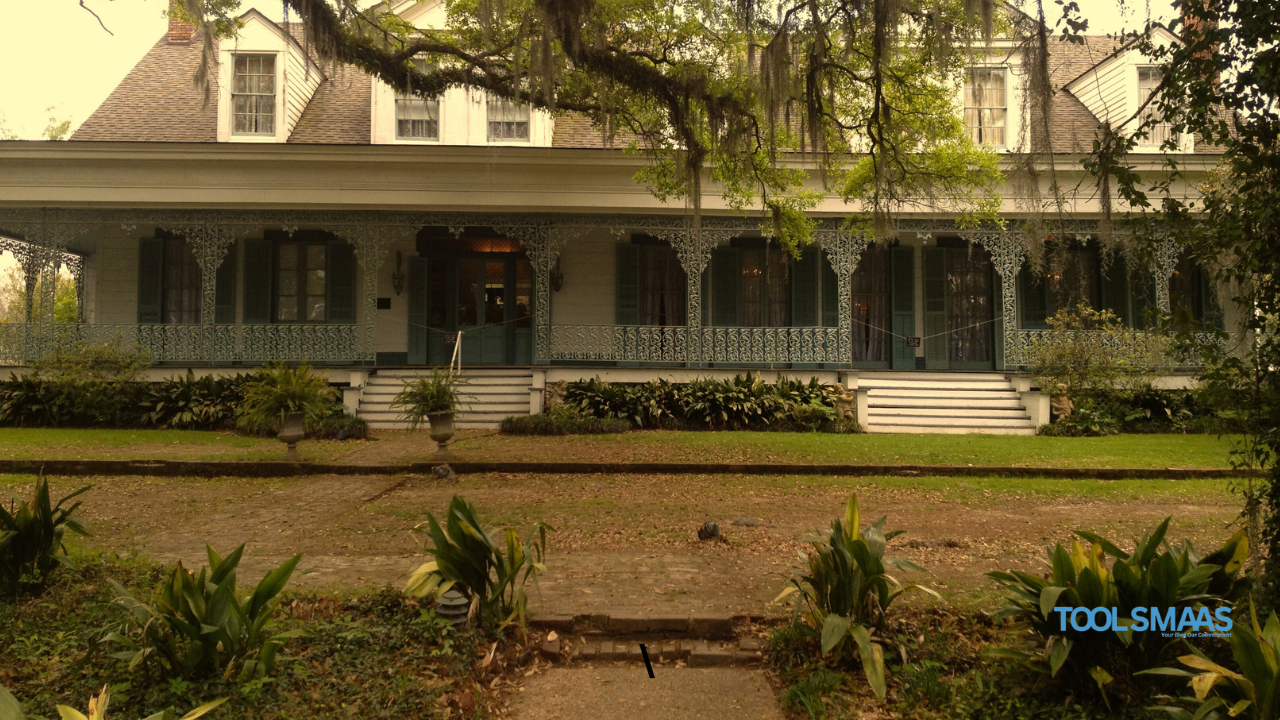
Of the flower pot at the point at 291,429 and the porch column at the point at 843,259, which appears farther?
the porch column at the point at 843,259

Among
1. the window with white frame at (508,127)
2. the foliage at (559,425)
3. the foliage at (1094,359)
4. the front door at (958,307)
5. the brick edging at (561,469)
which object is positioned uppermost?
the window with white frame at (508,127)

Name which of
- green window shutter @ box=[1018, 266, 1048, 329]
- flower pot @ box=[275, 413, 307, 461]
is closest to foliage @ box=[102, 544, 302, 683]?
flower pot @ box=[275, 413, 307, 461]

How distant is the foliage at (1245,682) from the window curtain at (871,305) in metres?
13.7

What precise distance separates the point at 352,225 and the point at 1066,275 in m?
14.4

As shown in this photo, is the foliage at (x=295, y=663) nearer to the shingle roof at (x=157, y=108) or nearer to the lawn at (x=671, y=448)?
the lawn at (x=671, y=448)

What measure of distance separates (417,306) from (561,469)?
763 centimetres

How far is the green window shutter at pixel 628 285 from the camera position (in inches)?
622

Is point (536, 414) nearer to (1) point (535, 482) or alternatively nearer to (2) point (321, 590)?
(1) point (535, 482)

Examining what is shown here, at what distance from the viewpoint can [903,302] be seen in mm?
16141

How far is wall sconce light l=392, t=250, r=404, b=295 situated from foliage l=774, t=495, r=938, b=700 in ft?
44.2

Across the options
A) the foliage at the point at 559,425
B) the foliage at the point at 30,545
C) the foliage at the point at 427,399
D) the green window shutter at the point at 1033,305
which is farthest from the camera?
the green window shutter at the point at 1033,305

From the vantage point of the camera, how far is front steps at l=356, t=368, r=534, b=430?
44.1 ft

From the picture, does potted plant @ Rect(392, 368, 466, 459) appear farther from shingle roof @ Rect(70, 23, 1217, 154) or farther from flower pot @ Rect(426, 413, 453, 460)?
shingle roof @ Rect(70, 23, 1217, 154)

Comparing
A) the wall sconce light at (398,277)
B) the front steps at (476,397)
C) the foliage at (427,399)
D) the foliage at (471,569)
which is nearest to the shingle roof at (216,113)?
the wall sconce light at (398,277)
